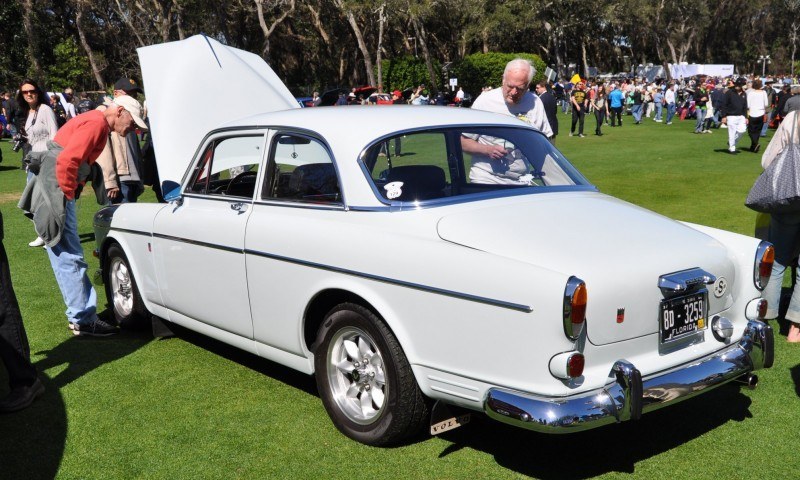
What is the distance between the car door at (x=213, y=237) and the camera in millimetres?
4918

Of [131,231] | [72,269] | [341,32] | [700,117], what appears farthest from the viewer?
[341,32]

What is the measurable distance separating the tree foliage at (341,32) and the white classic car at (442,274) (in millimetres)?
47421

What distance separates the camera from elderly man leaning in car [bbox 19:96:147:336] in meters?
5.84

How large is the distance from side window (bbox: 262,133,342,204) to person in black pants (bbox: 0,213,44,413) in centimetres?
167

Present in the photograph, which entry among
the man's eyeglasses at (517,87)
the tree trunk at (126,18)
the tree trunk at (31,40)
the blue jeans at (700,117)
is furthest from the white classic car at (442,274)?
the tree trunk at (31,40)

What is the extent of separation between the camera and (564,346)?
339cm

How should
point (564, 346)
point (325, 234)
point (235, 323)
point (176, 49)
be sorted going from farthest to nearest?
point (176, 49)
point (235, 323)
point (325, 234)
point (564, 346)

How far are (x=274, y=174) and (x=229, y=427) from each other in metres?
1.55

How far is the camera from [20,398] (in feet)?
16.1

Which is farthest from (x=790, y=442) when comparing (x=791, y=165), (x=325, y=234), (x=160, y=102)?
(x=160, y=102)

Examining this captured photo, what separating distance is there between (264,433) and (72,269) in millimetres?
2585

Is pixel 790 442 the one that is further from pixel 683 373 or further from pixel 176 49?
pixel 176 49

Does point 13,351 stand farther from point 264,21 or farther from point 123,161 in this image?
point 264,21

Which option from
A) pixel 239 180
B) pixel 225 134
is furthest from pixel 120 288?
pixel 225 134
